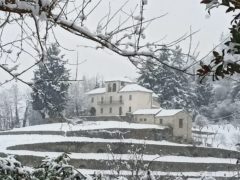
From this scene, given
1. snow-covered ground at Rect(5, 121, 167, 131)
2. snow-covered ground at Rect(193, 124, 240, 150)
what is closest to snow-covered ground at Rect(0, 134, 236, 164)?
snow-covered ground at Rect(5, 121, 167, 131)

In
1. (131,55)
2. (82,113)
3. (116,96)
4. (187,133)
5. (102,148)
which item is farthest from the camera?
(82,113)

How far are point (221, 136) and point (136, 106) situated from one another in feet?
26.2

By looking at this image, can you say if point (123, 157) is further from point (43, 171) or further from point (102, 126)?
point (43, 171)

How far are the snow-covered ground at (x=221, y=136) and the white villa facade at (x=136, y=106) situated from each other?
3.05 m

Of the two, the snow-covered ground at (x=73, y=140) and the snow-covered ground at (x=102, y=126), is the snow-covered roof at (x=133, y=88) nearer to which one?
the snow-covered ground at (x=102, y=126)

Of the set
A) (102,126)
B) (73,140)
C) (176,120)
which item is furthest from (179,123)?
(73,140)

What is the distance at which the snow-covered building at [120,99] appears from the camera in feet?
130

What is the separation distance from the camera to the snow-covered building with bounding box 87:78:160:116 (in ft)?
130

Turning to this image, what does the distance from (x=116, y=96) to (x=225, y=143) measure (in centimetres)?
1052

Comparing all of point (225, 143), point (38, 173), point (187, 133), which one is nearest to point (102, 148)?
point (187, 133)

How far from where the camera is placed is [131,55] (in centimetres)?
234

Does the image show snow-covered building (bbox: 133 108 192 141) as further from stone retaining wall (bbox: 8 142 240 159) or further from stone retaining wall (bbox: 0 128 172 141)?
stone retaining wall (bbox: 8 142 240 159)

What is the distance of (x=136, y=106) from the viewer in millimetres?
40000

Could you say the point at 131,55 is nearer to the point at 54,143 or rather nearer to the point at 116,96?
the point at 54,143
